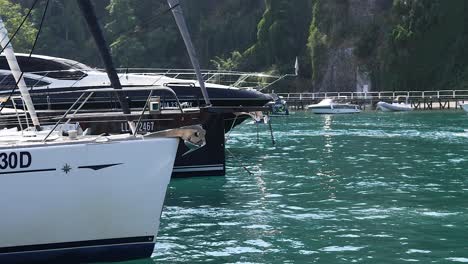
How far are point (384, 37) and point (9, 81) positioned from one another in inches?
2642

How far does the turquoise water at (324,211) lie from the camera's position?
1107cm

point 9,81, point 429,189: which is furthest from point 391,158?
point 9,81

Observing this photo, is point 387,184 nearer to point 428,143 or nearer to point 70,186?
point 70,186

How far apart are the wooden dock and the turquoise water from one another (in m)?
47.8

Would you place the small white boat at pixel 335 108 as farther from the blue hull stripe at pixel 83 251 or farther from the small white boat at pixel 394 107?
the blue hull stripe at pixel 83 251

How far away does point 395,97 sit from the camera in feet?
252

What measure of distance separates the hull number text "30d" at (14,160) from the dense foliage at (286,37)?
72.0 m

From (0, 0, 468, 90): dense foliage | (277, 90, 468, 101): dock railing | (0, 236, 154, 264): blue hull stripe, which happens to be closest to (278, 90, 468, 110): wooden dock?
(277, 90, 468, 101): dock railing

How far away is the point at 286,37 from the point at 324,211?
80.1 m

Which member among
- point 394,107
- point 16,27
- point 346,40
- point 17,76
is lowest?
point 394,107

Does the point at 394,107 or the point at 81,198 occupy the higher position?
the point at 81,198

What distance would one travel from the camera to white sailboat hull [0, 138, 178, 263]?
9234 mm

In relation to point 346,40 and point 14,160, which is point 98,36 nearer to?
point 14,160

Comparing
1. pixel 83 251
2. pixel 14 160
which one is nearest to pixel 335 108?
pixel 83 251
